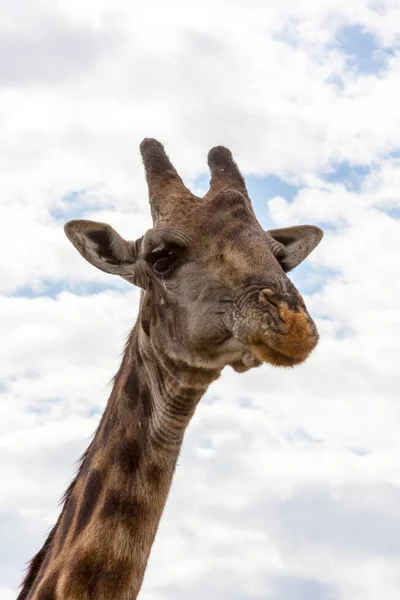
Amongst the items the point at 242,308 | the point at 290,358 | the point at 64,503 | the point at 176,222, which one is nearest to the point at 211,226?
the point at 176,222

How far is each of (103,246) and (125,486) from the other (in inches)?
134

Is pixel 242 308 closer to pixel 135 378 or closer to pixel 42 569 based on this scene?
pixel 135 378

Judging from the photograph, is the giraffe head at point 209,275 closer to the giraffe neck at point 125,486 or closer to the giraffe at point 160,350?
the giraffe at point 160,350

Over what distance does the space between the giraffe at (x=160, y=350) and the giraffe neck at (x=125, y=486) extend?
14 millimetres

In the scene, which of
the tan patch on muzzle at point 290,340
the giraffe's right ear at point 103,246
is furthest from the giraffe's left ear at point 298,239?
the tan patch on muzzle at point 290,340

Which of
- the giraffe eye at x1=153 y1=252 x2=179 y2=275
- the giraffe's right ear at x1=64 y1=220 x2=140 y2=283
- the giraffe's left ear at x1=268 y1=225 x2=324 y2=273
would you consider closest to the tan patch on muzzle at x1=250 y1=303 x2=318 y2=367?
the giraffe eye at x1=153 y1=252 x2=179 y2=275

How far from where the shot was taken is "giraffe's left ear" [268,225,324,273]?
45.9ft

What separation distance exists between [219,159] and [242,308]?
357 cm

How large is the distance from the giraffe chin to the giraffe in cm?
1

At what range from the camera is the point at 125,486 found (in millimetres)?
11531

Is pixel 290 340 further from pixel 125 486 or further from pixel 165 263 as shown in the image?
pixel 125 486

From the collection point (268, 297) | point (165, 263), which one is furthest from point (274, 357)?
point (165, 263)

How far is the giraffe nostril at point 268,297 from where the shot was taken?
10.6 metres

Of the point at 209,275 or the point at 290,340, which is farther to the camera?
the point at 209,275
